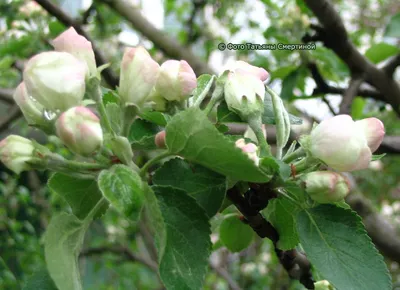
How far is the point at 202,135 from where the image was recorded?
15.9 inches

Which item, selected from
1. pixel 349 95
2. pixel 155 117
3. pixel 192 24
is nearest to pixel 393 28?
pixel 349 95

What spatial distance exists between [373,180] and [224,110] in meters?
2.81

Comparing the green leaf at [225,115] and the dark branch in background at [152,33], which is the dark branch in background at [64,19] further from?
the green leaf at [225,115]

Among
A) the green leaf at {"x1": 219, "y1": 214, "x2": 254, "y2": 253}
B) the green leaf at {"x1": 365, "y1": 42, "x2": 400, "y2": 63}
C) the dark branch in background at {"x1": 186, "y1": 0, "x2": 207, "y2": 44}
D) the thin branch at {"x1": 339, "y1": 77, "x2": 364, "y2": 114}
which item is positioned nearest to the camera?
the green leaf at {"x1": 219, "y1": 214, "x2": 254, "y2": 253}

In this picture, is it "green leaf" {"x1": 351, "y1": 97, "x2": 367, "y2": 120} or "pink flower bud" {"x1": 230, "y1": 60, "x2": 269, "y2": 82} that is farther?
"green leaf" {"x1": 351, "y1": 97, "x2": 367, "y2": 120}

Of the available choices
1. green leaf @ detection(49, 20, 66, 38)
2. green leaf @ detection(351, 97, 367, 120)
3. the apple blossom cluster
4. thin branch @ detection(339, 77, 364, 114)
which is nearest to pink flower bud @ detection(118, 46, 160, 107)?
the apple blossom cluster

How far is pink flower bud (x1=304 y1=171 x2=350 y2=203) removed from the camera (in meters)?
0.42

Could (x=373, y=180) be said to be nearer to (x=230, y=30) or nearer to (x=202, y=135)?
(x=230, y=30)

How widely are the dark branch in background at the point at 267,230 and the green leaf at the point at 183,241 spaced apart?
6 centimetres

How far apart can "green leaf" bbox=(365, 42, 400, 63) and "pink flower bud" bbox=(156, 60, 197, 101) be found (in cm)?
103

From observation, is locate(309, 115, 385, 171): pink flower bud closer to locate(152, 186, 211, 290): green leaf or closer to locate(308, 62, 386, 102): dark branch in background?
locate(152, 186, 211, 290): green leaf

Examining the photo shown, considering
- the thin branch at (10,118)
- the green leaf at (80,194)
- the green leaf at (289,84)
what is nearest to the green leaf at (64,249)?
the green leaf at (80,194)

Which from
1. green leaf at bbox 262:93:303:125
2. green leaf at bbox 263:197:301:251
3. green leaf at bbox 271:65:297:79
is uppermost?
green leaf at bbox 262:93:303:125

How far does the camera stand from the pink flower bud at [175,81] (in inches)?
18.4
